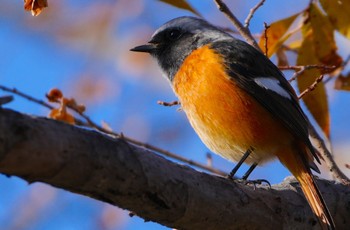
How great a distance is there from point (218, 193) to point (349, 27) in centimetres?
187

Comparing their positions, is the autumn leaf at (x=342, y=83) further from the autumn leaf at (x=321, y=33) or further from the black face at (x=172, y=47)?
the black face at (x=172, y=47)

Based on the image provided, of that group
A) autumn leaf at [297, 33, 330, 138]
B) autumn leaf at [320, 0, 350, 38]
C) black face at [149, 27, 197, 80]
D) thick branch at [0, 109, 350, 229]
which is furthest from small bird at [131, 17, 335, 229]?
thick branch at [0, 109, 350, 229]

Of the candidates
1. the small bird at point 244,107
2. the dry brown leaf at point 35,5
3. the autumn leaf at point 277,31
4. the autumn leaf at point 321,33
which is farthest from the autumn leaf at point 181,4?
the dry brown leaf at point 35,5

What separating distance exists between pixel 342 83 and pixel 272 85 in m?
0.58

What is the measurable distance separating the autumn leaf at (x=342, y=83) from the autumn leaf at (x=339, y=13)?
52cm

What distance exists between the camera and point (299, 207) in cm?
380

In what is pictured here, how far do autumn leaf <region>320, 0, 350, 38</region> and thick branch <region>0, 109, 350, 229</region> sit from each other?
1.44 m

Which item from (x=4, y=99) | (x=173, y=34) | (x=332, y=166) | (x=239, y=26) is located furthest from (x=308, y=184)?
(x=4, y=99)

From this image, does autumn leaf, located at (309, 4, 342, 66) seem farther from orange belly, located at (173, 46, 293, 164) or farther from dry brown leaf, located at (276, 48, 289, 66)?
orange belly, located at (173, 46, 293, 164)

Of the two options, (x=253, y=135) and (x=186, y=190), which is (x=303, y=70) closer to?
(x=253, y=135)

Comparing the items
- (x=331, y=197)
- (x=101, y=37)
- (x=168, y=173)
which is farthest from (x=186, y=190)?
(x=101, y=37)

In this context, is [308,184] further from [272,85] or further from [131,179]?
[131,179]

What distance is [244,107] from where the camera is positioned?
4.41 m

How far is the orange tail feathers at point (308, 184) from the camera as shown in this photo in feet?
12.3
